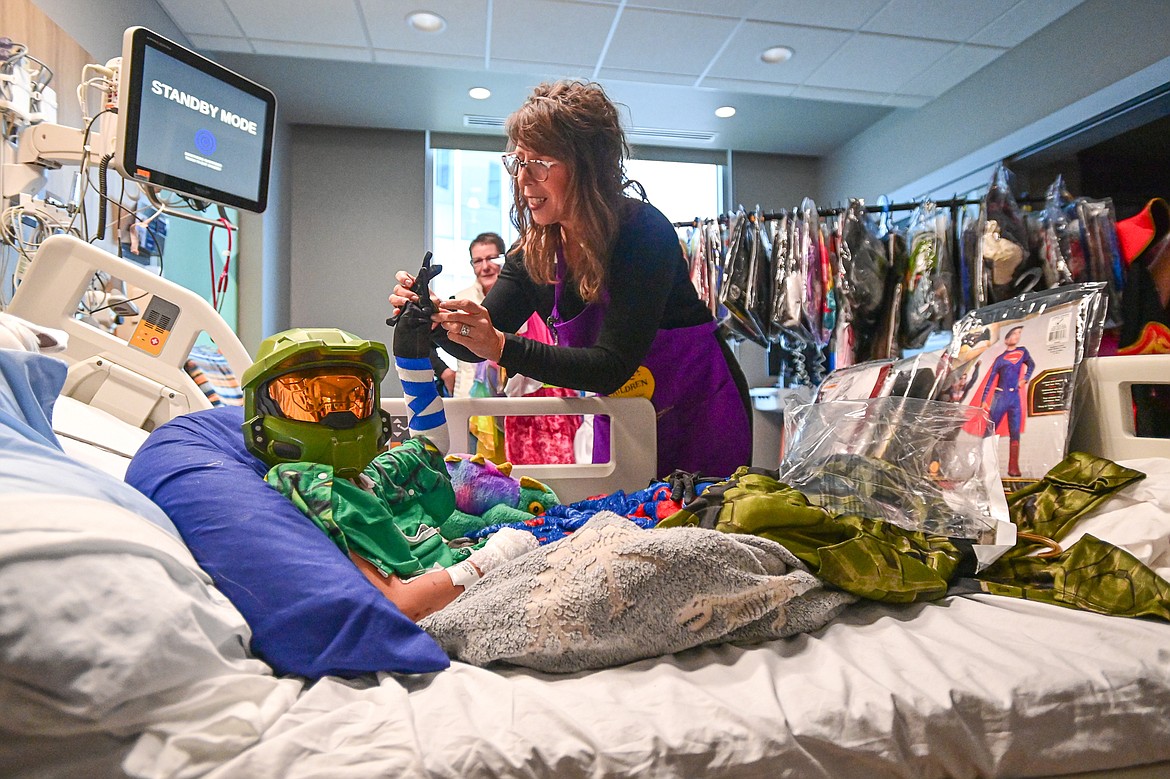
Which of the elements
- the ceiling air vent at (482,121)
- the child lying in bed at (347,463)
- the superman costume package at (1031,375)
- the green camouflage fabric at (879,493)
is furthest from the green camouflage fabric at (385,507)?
the ceiling air vent at (482,121)

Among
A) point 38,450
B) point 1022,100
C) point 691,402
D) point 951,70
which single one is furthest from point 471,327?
point 951,70

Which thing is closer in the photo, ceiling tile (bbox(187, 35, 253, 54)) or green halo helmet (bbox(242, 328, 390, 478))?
green halo helmet (bbox(242, 328, 390, 478))

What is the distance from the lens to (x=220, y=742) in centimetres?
53

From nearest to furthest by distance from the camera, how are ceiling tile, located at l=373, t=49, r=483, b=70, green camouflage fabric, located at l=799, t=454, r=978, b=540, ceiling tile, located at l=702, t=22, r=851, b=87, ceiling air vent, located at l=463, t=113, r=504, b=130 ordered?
green camouflage fabric, located at l=799, t=454, r=978, b=540
ceiling tile, located at l=702, t=22, r=851, b=87
ceiling tile, located at l=373, t=49, r=483, b=70
ceiling air vent, located at l=463, t=113, r=504, b=130

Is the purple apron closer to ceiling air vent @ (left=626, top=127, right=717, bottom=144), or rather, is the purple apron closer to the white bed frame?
the white bed frame

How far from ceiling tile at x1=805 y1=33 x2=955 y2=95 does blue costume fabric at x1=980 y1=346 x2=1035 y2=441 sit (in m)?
2.63

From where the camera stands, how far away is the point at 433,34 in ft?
11.1

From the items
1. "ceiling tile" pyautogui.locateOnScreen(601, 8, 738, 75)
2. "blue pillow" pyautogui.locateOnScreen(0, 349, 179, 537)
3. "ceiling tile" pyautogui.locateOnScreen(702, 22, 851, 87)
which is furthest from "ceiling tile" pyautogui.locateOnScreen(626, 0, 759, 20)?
"blue pillow" pyautogui.locateOnScreen(0, 349, 179, 537)

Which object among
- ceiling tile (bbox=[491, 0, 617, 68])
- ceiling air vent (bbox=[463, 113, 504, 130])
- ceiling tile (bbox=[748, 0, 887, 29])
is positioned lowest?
ceiling tile (bbox=[491, 0, 617, 68])

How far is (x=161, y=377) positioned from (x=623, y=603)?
132cm

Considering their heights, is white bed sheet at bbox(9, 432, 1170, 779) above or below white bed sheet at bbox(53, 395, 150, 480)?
below

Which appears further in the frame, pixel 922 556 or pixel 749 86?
pixel 749 86

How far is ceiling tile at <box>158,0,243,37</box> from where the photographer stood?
3.13 m

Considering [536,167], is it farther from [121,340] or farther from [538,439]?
[121,340]
